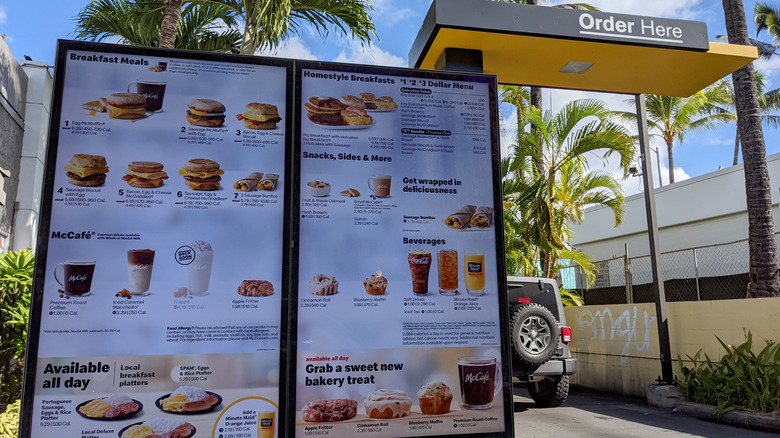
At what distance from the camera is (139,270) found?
3.32 m

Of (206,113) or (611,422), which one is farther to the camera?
(611,422)

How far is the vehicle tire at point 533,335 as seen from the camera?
7.89 m

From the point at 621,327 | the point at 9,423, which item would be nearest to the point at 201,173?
the point at 9,423

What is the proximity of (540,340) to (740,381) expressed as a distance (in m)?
2.55

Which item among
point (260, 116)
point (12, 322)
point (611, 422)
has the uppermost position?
point (260, 116)

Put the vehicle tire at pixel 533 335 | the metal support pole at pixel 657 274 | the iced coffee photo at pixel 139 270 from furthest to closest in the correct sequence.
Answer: the metal support pole at pixel 657 274
the vehicle tire at pixel 533 335
the iced coffee photo at pixel 139 270

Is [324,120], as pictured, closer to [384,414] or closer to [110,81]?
[110,81]

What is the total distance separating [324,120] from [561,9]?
96.4 inches

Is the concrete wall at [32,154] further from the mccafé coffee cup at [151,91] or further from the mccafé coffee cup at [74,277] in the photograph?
the mccafé coffee cup at [74,277]

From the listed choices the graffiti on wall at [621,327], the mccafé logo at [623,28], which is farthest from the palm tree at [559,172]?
the mccafé logo at [623,28]

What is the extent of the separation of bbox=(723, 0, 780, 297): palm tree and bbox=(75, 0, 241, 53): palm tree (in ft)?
30.5

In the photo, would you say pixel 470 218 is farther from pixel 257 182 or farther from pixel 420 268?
pixel 257 182

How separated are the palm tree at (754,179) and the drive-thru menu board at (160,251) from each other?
29.2 ft

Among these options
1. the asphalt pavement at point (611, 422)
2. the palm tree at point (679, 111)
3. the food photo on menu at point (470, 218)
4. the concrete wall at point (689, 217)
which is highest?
the palm tree at point (679, 111)
